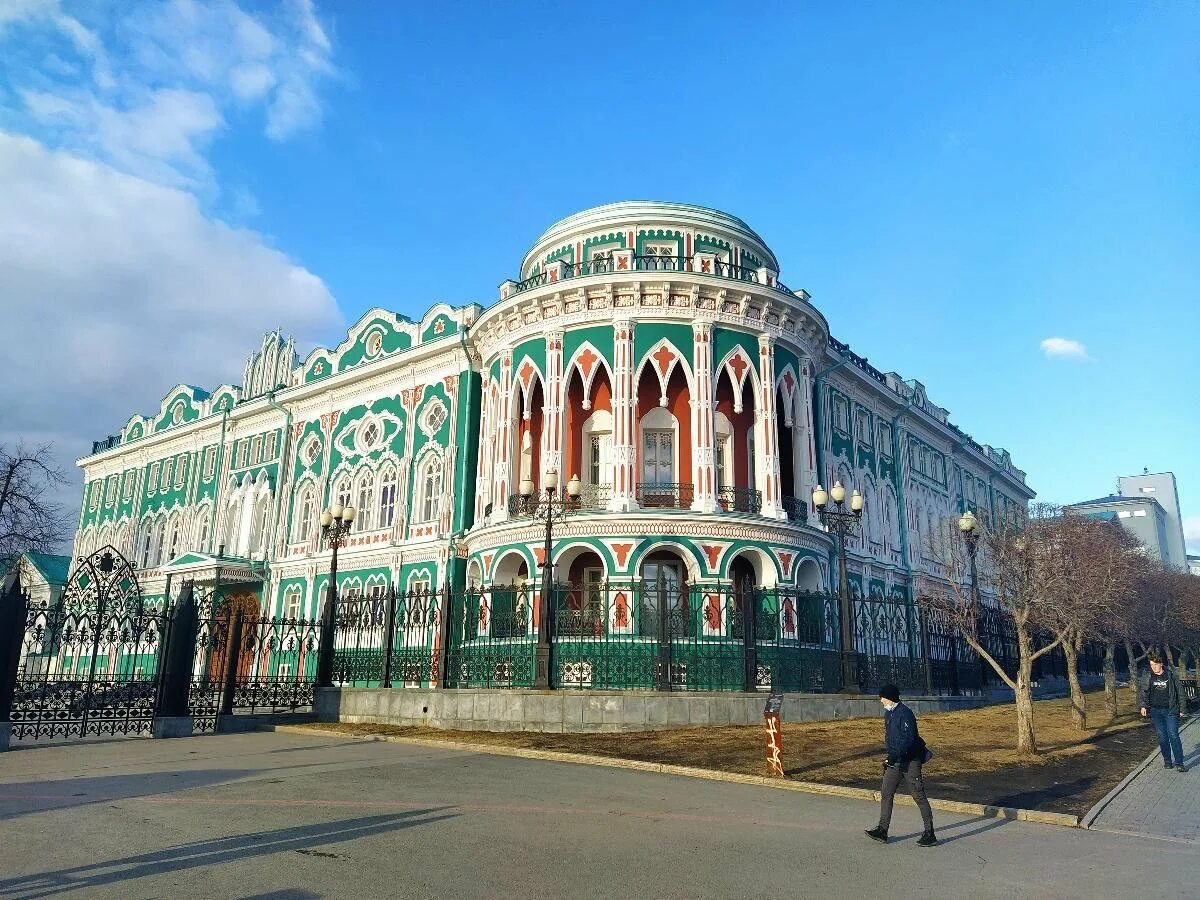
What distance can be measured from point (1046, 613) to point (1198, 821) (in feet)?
63.1

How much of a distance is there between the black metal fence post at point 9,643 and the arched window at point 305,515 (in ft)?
65.3

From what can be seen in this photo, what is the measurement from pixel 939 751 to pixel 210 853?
10.9 metres

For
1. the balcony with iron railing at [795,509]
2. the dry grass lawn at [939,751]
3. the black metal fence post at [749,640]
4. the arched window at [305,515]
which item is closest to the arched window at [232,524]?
the arched window at [305,515]

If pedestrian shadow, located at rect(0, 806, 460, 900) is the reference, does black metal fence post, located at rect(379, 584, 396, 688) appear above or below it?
above

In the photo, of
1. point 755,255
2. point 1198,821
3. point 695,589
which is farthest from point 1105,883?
point 755,255

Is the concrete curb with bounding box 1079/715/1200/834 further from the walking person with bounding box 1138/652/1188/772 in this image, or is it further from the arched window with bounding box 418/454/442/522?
the arched window with bounding box 418/454/442/522

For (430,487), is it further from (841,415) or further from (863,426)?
(863,426)

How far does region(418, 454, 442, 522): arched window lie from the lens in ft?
99.1

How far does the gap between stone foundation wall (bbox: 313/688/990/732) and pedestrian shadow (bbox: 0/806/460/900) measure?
7.81 metres

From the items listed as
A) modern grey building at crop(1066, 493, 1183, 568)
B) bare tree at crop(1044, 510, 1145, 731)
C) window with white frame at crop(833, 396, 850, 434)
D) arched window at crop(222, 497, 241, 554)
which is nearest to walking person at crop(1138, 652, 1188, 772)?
bare tree at crop(1044, 510, 1145, 731)

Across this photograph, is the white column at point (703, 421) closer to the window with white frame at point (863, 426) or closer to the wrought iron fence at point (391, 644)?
the wrought iron fence at point (391, 644)

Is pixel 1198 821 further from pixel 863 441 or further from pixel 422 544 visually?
pixel 863 441

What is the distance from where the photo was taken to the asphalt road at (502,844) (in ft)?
19.9

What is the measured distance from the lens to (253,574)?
34.6 m
